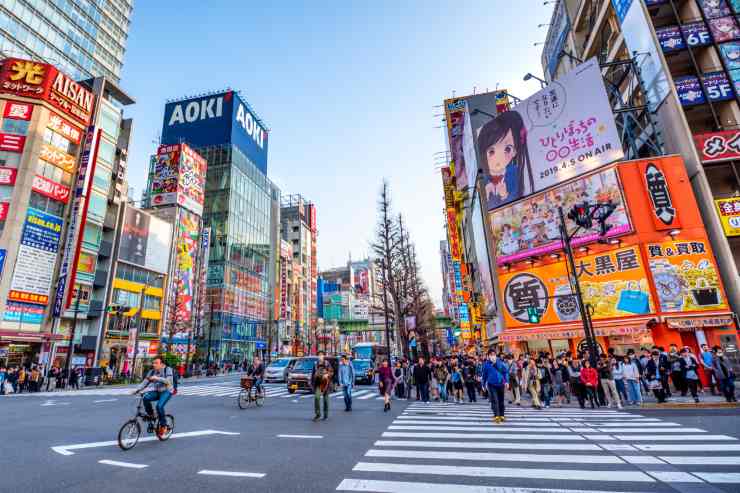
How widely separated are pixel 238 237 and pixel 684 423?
65314 mm

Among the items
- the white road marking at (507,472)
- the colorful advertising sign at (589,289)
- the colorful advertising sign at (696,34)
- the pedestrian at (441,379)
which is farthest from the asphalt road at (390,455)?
the colorful advertising sign at (696,34)

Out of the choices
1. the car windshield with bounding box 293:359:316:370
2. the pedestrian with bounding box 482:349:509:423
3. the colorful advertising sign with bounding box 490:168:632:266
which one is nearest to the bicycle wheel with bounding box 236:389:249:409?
the car windshield with bounding box 293:359:316:370

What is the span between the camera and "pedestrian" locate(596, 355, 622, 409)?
1340cm

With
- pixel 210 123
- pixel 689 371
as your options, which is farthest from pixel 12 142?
pixel 689 371

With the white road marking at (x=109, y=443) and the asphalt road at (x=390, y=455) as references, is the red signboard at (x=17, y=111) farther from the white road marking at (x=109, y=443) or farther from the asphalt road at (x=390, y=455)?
the white road marking at (x=109, y=443)

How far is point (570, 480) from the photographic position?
5.09 meters

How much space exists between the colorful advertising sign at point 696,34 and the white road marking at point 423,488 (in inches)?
1223

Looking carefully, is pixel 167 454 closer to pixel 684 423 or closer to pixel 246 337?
pixel 684 423

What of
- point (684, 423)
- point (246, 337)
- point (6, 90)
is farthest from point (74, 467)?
point (246, 337)

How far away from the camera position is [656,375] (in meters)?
13.7

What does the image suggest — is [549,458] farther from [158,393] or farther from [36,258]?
[36,258]

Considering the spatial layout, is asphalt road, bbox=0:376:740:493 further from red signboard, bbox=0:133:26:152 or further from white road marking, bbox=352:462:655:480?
red signboard, bbox=0:133:26:152

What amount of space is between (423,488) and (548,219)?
86.5ft

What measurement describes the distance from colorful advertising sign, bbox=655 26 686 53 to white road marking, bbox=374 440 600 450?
27712 mm
